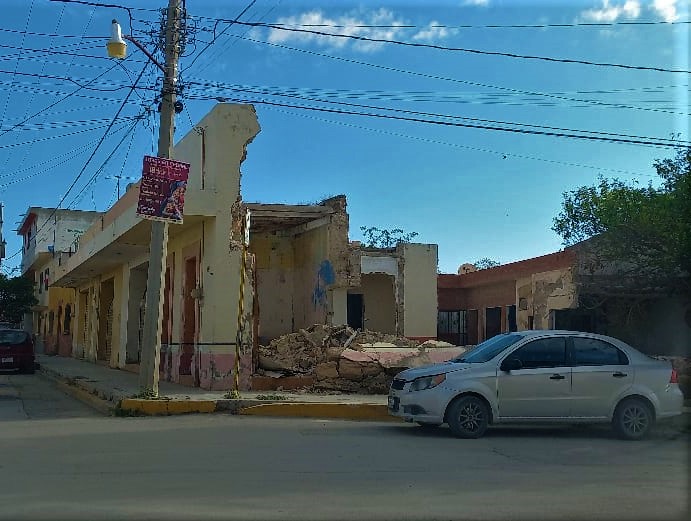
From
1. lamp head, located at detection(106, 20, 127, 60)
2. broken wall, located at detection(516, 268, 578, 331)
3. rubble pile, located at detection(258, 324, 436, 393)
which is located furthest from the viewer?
broken wall, located at detection(516, 268, 578, 331)

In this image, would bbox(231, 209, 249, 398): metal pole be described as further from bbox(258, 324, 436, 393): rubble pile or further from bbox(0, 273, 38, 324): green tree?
bbox(0, 273, 38, 324): green tree

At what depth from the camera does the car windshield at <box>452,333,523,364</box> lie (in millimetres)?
11250

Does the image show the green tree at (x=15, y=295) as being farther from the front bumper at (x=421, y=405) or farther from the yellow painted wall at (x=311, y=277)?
the front bumper at (x=421, y=405)

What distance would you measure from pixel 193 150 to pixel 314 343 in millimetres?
5537

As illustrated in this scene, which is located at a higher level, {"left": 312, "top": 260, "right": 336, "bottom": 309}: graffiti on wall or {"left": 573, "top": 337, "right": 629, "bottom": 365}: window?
{"left": 312, "top": 260, "right": 336, "bottom": 309}: graffiti on wall

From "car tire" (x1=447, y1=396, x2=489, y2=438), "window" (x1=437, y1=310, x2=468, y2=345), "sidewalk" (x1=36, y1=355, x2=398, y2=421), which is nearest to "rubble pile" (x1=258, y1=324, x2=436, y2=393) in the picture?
"sidewalk" (x1=36, y1=355, x2=398, y2=421)

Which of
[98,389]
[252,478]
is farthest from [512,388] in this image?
[98,389]

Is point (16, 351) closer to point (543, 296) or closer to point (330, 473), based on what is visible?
point (543, 296)

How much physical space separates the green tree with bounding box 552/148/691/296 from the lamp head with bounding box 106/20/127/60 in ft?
39.3

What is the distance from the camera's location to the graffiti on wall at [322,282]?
2211cm

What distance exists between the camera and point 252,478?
7.68m

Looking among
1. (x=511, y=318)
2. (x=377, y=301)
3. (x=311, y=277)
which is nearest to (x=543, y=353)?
(x=311, y=277)

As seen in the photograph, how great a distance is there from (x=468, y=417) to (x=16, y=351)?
20.6 m

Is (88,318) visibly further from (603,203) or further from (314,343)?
(603,203)
